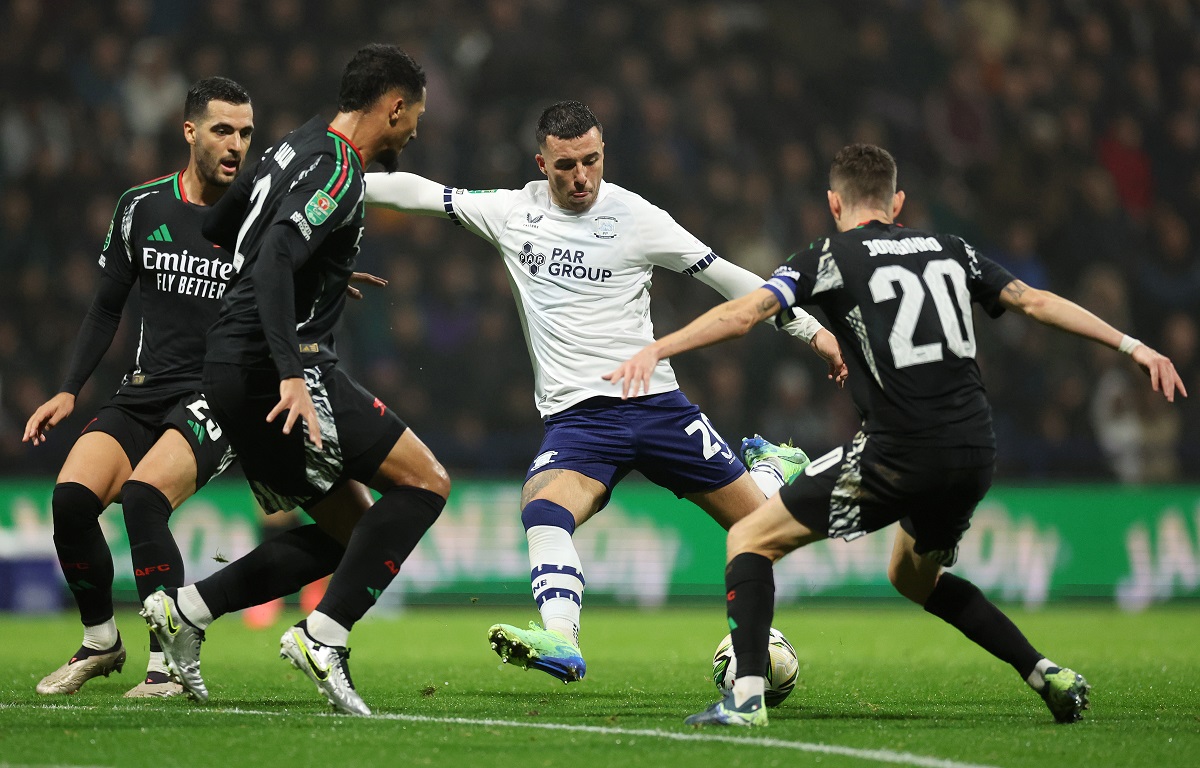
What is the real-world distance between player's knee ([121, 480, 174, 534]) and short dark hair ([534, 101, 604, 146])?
2.20 m

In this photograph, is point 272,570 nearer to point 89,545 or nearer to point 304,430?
point 304,430

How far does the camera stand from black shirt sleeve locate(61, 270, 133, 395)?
20.6 ft

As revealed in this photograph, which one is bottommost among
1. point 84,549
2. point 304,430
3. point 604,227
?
point 84,549

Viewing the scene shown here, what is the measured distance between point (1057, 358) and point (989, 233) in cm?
186

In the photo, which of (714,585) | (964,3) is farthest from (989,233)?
(714,585)

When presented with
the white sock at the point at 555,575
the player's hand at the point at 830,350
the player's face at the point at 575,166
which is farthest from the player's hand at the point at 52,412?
the player's hand at the point at 830,350

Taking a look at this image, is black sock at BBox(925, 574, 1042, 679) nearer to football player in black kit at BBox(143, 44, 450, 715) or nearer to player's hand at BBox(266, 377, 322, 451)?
football player in black kit at BBox(143, 44, 450, 715)

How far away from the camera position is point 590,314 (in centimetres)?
621

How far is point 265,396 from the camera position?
4918 millimetres

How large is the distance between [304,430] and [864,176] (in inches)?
85.5

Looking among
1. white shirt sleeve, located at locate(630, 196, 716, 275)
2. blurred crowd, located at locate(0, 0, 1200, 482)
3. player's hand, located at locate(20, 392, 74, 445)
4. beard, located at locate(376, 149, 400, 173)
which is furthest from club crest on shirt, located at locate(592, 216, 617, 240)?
blurred crowd, located at locate(0, 0, 1200, 482)

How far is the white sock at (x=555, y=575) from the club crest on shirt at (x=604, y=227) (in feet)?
4.44

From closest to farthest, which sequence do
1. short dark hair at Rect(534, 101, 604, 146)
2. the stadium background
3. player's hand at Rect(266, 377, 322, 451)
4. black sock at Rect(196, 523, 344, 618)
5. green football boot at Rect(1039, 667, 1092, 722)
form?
player's hand at Rect(266, 377, 322, 451)
green football boot at Rect(1039, 667, 1092, 722)
black sock at Rect(196, 523, 344, 618)
short dark hair at Rect(534, 101, 604, 146)
the stadium background

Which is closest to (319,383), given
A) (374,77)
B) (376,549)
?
(376,549)
